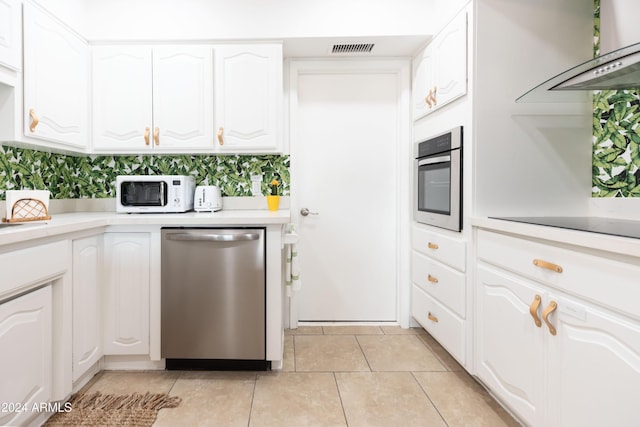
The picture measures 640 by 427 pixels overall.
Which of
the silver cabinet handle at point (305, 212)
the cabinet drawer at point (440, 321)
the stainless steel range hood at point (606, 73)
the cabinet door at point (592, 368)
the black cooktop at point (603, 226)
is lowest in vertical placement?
the cabinet drawer at point (440, 321)

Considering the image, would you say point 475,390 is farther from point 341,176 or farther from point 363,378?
point 341,176

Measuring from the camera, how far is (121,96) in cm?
242

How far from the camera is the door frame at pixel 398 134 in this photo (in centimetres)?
282

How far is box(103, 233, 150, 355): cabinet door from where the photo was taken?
81.0 inches

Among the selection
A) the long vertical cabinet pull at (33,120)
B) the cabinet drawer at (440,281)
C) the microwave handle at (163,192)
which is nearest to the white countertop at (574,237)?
the cabinet drawer at (440,281)

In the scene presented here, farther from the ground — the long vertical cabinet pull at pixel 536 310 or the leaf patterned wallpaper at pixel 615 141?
the leaf patterned wallpaper at pixel 615 141

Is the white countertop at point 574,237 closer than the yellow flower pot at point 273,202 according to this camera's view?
Yes

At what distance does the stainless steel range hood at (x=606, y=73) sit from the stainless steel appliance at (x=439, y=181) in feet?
1.79

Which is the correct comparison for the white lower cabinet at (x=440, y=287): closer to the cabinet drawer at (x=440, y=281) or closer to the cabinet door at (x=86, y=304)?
the cabinet drawer at (x=440, y=281)

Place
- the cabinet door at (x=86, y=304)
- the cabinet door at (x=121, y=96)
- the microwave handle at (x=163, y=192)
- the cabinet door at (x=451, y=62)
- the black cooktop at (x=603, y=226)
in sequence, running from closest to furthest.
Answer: the black cooktop at (x=603, y=226)
the cabinet door at (x=86, y=304)
the cabinet door at (x=451, y=62)
the microwave handle at (x=163, y=192)
the cabinet door at (x=121, y=96)

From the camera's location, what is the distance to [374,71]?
2.86 metres

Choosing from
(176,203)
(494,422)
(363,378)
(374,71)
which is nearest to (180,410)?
(363,378)

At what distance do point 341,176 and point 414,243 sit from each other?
76 centimetres

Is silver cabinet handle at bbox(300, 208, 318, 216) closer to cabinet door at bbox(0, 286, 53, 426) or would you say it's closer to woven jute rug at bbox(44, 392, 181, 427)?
woven jute rug at bbox(44, 392, 181, 427)
